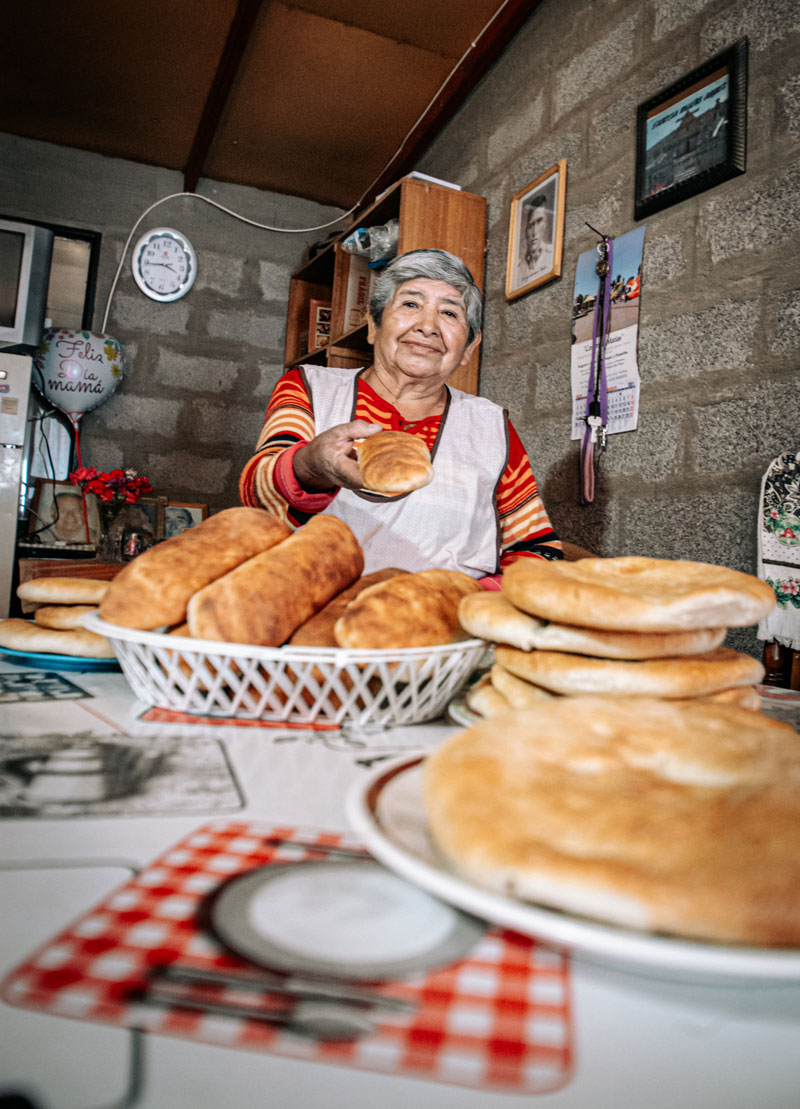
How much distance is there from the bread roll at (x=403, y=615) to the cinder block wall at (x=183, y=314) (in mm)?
3624

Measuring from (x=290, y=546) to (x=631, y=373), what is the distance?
165 centimetres

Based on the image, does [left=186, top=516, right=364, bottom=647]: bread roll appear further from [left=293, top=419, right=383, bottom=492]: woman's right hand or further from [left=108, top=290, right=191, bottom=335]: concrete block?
[left=108, top=290, right=191, bottom=335]: concrete block

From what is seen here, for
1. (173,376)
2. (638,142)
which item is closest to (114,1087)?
(638,142)

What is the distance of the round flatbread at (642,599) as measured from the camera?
58 centimetres

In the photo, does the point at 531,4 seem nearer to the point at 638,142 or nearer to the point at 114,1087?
the point at 638,142

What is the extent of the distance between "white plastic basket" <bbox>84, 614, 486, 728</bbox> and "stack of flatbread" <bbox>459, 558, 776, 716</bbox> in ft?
0.18

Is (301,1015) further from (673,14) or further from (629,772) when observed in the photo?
(673,14)

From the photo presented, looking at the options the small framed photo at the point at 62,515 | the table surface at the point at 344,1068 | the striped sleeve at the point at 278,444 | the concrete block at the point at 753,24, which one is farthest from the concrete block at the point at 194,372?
the table surface at the point at 344,1068

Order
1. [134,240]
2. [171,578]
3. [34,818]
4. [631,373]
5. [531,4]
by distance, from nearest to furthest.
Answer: [34,818] < [171,578] < [631,373] < [531,4] < [134,240]

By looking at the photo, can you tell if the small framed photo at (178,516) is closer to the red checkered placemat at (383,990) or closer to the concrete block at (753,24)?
the concrete block at (753,24)

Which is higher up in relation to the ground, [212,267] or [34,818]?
[212,267]

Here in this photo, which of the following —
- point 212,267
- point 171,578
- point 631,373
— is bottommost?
point 171,578

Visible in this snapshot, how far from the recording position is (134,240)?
4055mm

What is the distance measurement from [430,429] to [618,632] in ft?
4.24
